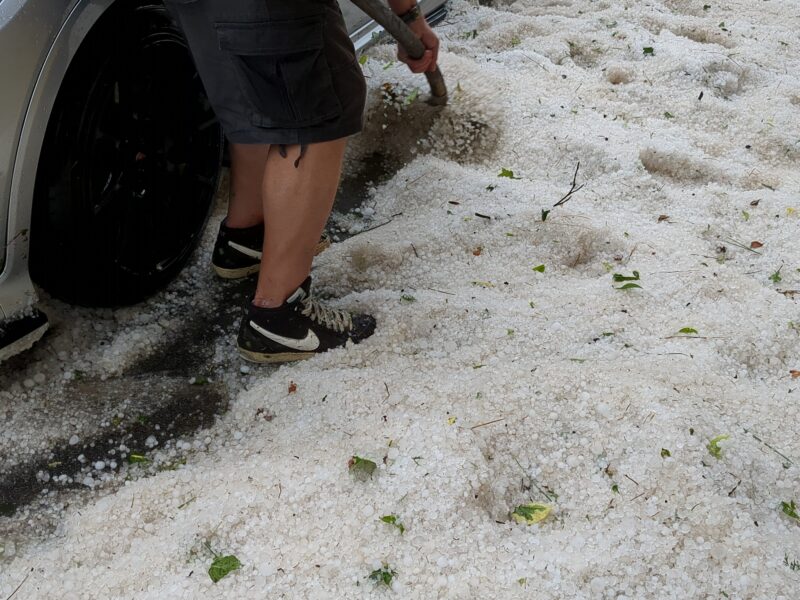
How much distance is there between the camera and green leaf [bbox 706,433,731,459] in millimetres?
1847

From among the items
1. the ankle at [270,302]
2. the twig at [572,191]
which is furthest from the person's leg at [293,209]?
the twig at [572,191]

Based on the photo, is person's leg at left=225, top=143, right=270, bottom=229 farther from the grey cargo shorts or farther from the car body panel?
the car body panel

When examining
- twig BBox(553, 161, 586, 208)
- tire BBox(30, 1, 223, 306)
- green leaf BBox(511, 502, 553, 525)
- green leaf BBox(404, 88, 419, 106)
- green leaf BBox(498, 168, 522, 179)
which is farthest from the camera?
green leaf BBox(404, 88, 419, 106)

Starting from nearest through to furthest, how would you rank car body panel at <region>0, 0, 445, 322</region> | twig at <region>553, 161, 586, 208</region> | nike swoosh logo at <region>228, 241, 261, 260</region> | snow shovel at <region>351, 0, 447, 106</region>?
car body panel at <region>0, 0, 445, 322</region> → snow shovel at <region>351, 0, 447, 106</region> → nike swoosh logo at <region>228, 241, 261, 260</region> → twig at <region>553, 161, 586, 208</region>

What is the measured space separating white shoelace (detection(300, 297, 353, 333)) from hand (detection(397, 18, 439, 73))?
998mm

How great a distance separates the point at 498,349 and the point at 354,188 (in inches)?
48.2

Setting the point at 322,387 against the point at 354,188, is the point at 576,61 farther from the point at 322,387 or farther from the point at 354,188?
the point at 322,387

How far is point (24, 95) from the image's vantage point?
5.41 ft

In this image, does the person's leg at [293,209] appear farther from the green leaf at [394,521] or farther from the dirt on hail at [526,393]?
the green leaf at [394,521]

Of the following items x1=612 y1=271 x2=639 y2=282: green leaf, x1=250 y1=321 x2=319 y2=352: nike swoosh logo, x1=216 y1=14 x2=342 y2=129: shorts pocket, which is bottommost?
x1=612 y1=271 x2=639 y2=282: green leaf

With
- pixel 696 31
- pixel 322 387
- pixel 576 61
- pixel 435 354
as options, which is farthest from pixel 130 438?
pixel 696 31

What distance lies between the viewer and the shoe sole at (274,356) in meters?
2.22

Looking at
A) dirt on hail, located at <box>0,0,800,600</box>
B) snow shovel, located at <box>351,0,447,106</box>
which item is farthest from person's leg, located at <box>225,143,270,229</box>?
snow shovel, located at <box>351,0,447,106</box>

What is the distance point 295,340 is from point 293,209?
0.43m
